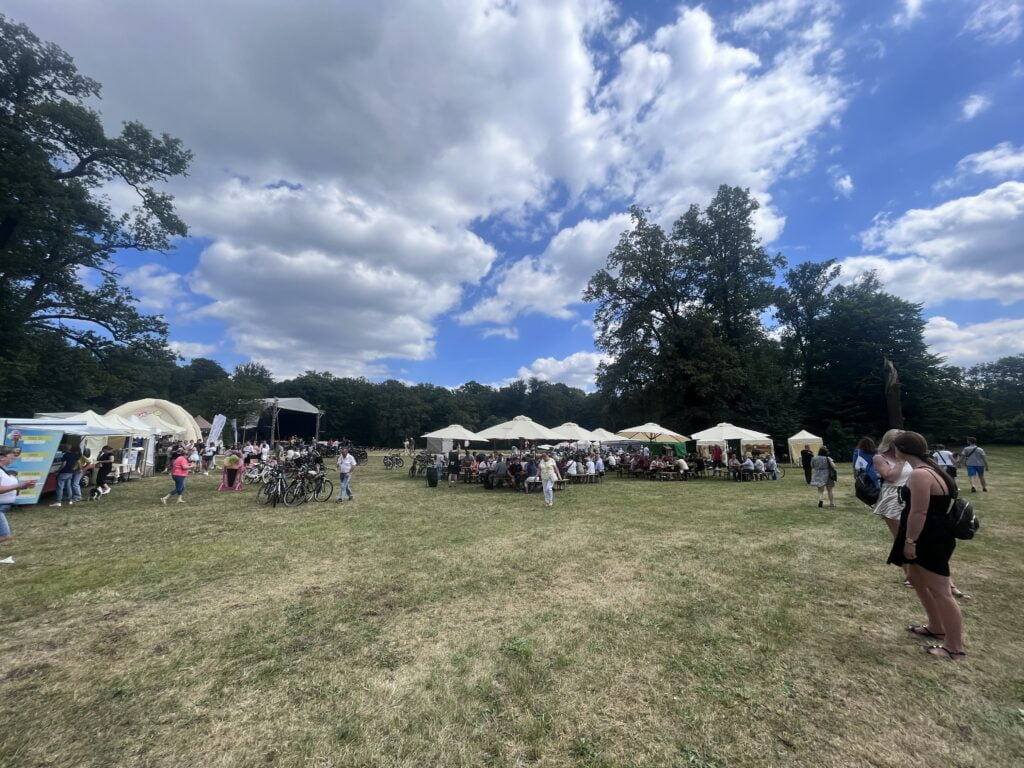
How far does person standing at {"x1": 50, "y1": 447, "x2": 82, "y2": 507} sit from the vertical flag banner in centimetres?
41

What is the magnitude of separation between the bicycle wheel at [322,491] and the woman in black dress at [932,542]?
11.7m

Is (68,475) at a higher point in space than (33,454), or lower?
lower

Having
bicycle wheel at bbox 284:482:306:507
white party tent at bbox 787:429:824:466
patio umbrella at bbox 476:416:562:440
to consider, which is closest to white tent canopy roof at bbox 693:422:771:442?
patio umbrella at bbox 476:416:562:440

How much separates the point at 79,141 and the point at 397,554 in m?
22.3

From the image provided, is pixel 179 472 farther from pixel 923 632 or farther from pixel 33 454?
pixel 923 632

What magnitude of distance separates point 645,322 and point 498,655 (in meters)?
25.9

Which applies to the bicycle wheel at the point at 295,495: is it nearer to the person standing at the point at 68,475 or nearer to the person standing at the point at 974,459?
the person standing at the point at 68,475

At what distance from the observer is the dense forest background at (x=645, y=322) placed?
15.5m

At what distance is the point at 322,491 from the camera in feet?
39.3

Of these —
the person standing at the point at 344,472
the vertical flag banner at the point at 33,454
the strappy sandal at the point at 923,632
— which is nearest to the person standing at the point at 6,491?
the vertical flag banner at the point at 33,454

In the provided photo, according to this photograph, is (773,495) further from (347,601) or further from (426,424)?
(426,424)

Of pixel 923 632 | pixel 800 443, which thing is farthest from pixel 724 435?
pixel 923 632

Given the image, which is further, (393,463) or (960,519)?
(393,463)

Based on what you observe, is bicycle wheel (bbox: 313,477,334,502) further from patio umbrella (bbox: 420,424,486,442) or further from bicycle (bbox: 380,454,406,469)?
bicycle (bbox: 380,454,406,469)
